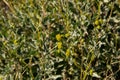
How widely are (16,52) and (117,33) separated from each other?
0.80 metres

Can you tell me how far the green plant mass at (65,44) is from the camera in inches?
89.4

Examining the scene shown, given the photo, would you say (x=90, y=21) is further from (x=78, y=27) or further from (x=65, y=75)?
(x=65, y=75)

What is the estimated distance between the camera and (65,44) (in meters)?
2.34

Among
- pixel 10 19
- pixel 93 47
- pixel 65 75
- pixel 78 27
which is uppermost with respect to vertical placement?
pixel 10 19

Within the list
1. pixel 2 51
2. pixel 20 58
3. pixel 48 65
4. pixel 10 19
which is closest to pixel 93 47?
pixel 48 65

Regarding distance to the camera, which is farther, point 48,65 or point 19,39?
point 19,39

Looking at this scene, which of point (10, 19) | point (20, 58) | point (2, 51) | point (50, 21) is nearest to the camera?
point (20, 58)

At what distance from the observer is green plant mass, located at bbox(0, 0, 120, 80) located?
7.45 feet

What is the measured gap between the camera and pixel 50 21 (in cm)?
258

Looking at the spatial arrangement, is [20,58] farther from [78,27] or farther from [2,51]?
[78,27]

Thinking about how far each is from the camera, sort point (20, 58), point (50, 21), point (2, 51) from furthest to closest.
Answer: point (50, 21), point (2, 51), point (20, 58)

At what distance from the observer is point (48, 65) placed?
227 centimetres

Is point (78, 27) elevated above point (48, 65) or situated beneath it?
elevated above

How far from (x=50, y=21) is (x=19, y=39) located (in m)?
0.31
